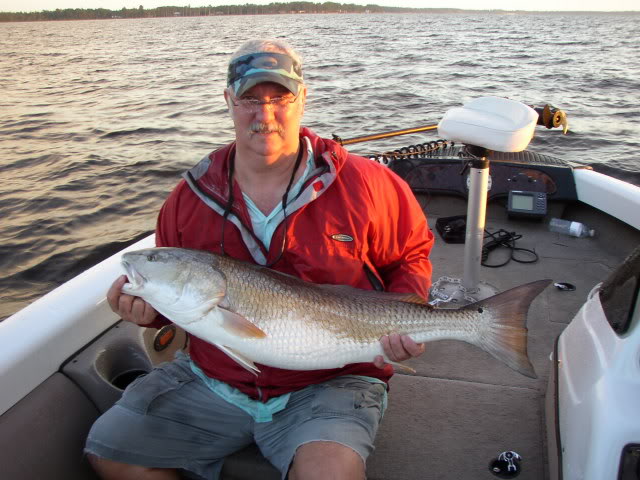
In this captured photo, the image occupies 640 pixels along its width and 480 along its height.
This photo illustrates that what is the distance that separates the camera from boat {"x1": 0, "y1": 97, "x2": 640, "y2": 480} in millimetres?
1995

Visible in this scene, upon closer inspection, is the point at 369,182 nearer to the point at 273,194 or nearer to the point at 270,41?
the point at 273,194

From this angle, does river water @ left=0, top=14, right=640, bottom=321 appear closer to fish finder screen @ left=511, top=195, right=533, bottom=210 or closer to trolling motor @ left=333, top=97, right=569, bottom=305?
fish finder screen @ left=511, top=195, right=533, bottom=210

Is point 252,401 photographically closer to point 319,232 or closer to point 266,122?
point 319,232

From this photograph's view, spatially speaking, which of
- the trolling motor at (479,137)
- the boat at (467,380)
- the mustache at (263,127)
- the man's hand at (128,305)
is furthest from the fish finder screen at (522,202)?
the man's hand at (128,305)

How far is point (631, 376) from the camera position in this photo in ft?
6.21

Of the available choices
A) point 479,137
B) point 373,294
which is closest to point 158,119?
point 479,137

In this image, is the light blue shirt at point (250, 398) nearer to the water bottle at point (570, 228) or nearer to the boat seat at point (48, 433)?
the boat seat at point (48, 433)

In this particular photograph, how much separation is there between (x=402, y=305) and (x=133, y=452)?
1.39 m

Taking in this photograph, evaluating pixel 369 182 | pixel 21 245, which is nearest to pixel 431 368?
pixel 369 182

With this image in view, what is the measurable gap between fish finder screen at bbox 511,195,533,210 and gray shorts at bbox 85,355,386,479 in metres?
3.69

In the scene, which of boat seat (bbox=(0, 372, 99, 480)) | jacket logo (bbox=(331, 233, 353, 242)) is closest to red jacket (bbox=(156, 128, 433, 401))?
jacket logo (bbox=(331, 233, 353, 242))

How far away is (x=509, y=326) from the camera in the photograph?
96.2 inches

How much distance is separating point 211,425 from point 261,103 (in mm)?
1585

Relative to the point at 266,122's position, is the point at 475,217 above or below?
below
